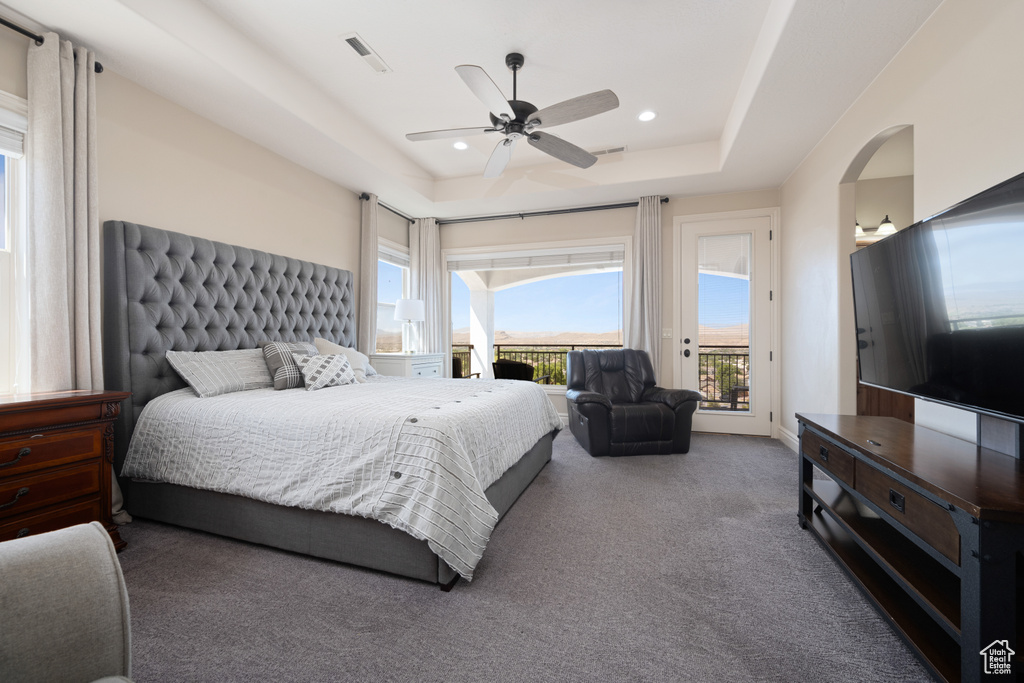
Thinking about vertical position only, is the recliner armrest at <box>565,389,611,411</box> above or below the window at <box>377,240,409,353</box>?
below

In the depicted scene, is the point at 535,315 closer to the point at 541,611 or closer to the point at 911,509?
the point at 541,611

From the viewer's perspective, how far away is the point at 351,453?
1873 mm

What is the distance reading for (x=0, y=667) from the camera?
2.18 feet

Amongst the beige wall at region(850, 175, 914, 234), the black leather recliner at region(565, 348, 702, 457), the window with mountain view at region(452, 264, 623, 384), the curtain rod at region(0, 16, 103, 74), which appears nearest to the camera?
the curtain rod at region(0, 16, 103, 74)

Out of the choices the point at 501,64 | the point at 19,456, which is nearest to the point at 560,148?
the point at 501,64

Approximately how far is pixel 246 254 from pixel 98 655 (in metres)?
3.03

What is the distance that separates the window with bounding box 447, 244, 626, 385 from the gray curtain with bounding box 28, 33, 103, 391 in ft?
16.8

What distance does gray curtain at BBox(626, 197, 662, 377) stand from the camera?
472 centimetres

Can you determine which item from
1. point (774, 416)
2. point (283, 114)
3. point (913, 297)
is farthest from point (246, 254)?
point (774, 416)

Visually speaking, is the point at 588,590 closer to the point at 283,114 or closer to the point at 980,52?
the point at 980,52

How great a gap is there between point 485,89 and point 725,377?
12.4ft

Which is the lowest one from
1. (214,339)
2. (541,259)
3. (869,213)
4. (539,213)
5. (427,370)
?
(427,370)

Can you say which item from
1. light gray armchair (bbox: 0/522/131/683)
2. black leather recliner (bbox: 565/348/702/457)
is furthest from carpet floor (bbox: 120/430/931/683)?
black leather recliner (bbox: 565/348/702/457)

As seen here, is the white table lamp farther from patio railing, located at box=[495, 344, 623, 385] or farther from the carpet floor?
patio railing, located at box=[495, 344, 623, 385]
